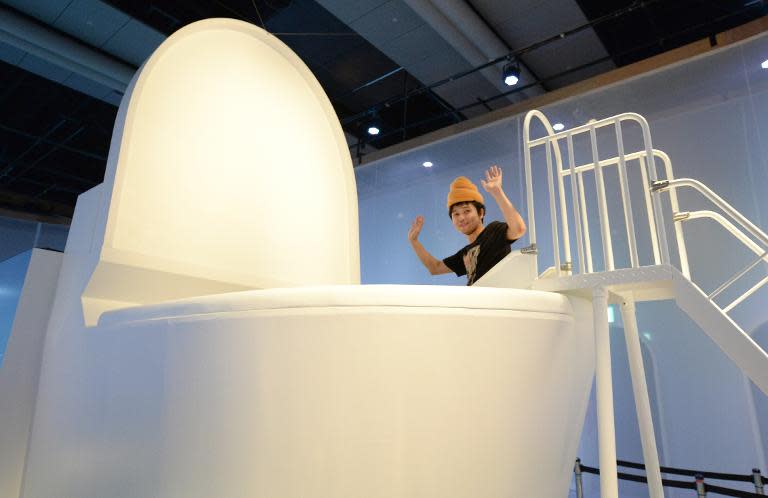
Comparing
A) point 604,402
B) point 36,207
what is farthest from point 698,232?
point 36,207

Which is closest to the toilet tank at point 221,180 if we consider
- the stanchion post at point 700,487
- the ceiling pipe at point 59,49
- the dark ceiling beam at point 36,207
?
→ the stanchion post at point 700,487

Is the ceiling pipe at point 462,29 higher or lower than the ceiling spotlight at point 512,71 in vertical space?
higher

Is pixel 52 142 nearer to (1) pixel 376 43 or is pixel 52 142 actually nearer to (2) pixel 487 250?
(1) pixel 376 43

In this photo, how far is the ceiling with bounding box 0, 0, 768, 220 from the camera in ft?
13.5

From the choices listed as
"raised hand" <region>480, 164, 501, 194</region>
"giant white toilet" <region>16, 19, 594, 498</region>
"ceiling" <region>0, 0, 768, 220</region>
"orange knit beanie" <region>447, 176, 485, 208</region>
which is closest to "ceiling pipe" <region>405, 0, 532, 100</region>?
"ceiling" <region>0, 0, 768, 220</region>

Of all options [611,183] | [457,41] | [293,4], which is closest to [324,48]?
[293,4]

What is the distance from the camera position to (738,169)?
342cm

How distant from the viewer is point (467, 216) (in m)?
2.31

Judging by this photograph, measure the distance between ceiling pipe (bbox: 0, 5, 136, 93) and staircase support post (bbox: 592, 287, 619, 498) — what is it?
4.84m

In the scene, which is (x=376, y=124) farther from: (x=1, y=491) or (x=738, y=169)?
(x=1, y=491)

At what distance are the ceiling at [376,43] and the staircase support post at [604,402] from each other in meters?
3.18

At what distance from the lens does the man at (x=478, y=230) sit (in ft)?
6.17

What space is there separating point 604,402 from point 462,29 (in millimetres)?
3654

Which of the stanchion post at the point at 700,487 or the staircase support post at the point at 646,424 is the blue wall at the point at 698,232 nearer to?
the stanchion post at the point at 700,487
